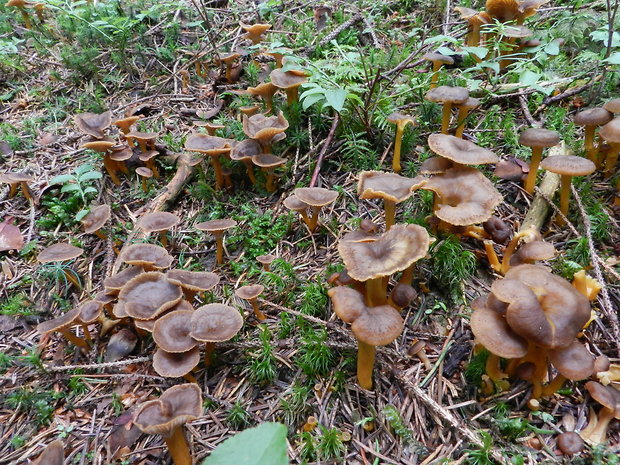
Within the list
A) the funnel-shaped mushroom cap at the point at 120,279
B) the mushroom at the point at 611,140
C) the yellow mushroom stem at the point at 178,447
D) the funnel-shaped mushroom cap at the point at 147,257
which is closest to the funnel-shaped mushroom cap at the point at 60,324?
the funnel-shaped mushroom cap at the point at 120,279

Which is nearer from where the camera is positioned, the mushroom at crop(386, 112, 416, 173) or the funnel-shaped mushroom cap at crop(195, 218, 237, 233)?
the funnel-shaped mushroom cap at crop(195, 218, 237, 233)

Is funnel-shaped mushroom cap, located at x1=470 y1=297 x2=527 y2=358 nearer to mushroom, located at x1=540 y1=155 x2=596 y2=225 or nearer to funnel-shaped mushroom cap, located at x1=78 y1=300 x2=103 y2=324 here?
mushroom, located at x1=540 y1=155 x2=596 y2=225

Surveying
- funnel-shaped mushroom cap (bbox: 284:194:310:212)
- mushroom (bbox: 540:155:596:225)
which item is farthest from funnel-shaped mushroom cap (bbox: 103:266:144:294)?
mushroom (bbox: 540:155:596:225)

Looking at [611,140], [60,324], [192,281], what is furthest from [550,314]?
[60,324]

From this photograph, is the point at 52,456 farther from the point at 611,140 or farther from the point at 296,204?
the point at 611,140

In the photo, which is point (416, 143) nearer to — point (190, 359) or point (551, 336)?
point (551, 336)

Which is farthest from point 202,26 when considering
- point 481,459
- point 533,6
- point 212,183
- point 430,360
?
point 481,459
